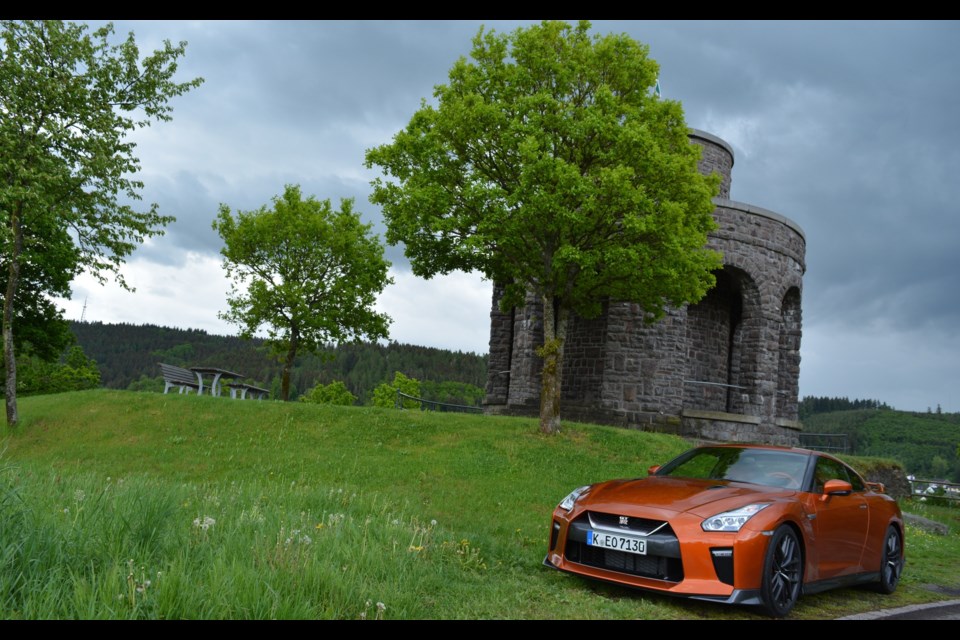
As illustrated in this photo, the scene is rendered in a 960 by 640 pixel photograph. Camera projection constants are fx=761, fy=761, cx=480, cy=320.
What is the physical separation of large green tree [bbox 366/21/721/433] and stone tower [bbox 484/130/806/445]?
4.48 meters

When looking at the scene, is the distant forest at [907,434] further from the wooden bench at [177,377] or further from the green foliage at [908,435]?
the wooden bench at [177,377]

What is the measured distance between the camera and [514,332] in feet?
85.6

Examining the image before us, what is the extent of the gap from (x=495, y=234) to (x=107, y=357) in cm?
11283

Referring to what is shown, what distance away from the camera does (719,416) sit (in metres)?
22.5

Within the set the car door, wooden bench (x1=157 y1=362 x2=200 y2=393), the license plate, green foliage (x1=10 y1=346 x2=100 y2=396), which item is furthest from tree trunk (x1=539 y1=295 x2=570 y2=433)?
green foliage (x1=10 y1=346 x2=100 y2=396)

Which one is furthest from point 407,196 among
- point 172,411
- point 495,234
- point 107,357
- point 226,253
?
point 107,357

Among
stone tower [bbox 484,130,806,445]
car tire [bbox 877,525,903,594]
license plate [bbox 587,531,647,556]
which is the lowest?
car tire [bbox 877,525,903,594]

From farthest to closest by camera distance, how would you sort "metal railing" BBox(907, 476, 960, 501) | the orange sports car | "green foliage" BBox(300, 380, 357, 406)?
"green foliage" BBox(300, 380, 357, 406) < "metal railing" BBox(907, 476, 960, 501) < the orange sports car

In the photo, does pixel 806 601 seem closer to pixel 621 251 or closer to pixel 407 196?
pixel 621 251

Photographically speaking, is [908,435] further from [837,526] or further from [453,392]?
[837,526]

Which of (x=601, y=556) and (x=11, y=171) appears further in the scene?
(x=11, y=171)

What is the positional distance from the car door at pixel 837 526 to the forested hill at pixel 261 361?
7424 cm

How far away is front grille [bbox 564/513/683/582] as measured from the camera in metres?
6.22

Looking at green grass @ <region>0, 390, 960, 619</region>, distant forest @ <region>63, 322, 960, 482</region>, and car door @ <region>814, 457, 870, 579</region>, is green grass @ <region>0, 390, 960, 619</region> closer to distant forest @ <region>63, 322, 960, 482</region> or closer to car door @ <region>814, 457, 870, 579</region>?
car door @ <region>814, 457, 870, 579</region>
